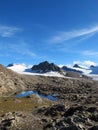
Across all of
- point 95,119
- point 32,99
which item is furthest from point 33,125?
point 32,99

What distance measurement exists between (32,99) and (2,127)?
8469cm

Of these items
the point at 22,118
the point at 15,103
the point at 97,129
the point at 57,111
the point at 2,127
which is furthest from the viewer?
the point at 15,103

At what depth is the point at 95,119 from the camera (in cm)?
6994

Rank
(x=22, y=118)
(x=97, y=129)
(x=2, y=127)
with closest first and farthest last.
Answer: (x=97, y=129) < (x=2, y=127) < (x=22, y=118)

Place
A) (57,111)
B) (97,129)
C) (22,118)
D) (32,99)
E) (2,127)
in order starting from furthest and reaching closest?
(32,99) → (57,111) → (22,118) → (2,127) → (97,129)

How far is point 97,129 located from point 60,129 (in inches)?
328

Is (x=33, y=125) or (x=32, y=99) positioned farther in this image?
(x=32, y=99)

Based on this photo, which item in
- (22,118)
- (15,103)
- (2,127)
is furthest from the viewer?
(15,103)

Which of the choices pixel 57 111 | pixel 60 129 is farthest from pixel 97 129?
pixel 57 111

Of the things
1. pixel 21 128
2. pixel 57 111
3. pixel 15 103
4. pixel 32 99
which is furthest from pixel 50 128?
pixel 32 99

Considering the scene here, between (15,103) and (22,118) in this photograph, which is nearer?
(22,118)

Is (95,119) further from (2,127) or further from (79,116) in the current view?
(2,127)

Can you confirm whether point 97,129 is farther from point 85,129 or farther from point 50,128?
point 50,128

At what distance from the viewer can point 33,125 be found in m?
67.5
